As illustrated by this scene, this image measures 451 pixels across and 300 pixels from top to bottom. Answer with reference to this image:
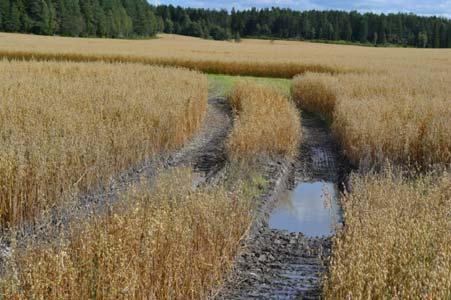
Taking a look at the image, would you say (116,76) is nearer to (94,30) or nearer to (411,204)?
(411,204)

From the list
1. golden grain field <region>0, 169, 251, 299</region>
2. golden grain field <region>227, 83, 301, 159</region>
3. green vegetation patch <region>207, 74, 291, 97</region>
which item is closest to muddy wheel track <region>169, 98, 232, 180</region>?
golden grain field <region>227, 83, 301, 159</region>

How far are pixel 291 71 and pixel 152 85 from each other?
15.2 meters

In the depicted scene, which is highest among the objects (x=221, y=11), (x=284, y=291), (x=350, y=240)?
(x=221, y=11)

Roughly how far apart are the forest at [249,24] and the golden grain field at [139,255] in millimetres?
66162

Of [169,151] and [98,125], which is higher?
[98,125]

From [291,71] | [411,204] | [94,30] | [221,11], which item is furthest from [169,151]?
[221,11]

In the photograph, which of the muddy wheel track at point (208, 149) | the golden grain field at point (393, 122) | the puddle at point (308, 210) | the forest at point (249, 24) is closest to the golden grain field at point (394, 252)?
the puddle at point (308, 210)

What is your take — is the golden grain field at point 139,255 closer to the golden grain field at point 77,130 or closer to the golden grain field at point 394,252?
the golden grain field at point 394,252

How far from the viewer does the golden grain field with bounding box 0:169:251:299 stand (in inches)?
135

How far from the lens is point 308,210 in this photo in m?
8.05

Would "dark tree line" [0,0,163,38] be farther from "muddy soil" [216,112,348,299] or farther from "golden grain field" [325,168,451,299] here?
"golden grain field" [325,168,451,299]

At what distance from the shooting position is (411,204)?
5.72m

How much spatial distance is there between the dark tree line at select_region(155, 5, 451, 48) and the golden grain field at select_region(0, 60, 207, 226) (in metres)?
76.8

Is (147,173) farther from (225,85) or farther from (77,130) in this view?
(225,85)
